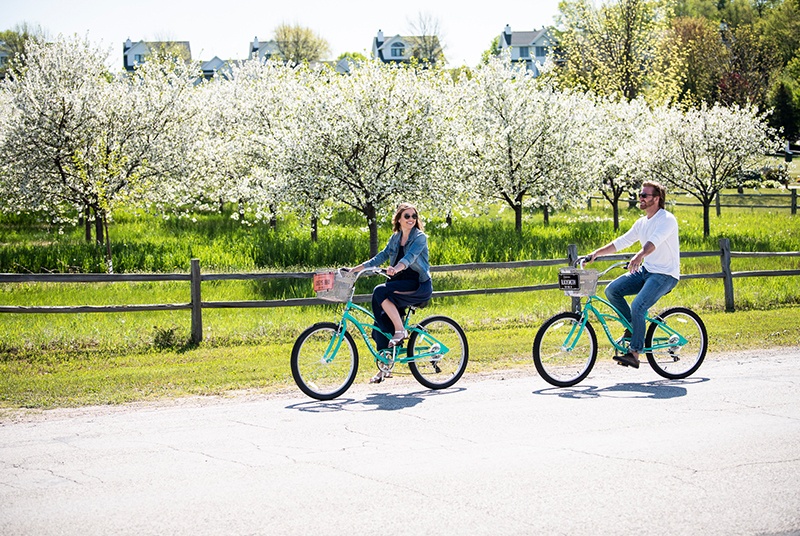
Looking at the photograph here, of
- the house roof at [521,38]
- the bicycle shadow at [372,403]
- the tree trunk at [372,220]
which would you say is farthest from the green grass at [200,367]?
the house roof at [521,38]

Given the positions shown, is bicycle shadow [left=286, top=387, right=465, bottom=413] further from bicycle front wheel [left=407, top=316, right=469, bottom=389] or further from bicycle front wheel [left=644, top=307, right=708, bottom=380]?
bicycle front wheel [left=644, top=307, right=708, bottom=380]

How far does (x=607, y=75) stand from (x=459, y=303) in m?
42.0

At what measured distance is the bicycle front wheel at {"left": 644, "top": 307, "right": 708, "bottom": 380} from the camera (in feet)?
31.7

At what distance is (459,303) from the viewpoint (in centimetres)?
1931

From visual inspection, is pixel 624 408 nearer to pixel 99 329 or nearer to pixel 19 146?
pixel 99 329

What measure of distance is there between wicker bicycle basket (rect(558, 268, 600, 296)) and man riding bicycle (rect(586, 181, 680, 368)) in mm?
409

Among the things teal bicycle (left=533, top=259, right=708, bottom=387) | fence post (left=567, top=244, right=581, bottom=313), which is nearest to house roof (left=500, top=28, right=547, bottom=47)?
fence post (left=567, top=244, right=581, bottom=313)

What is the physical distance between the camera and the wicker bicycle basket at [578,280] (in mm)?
9180

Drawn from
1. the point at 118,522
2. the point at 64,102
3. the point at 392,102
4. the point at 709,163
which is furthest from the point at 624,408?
the point at 709,163

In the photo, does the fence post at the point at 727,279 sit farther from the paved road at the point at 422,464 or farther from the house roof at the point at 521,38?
the house roof at the point at 521,38

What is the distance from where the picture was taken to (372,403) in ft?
28.5

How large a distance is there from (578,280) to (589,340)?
84 cm

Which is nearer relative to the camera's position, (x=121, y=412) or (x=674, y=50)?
(x=121, y=412)

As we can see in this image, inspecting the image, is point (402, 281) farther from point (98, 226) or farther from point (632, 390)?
point (98, 226)
